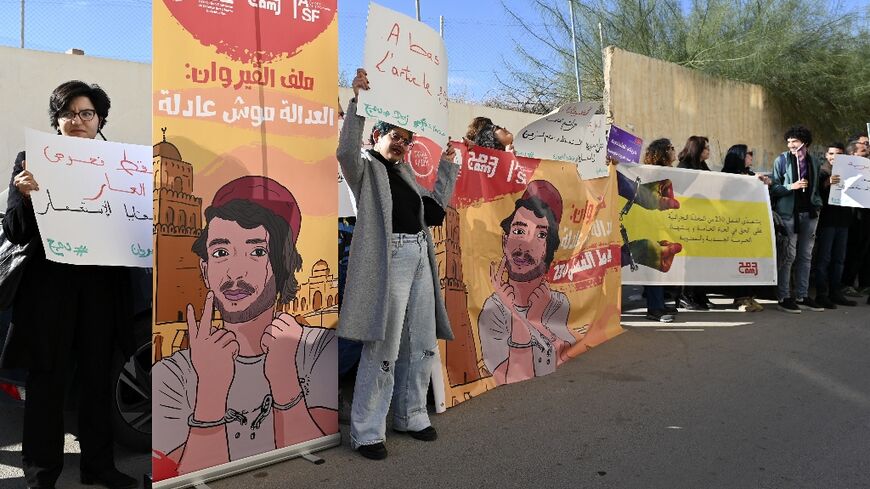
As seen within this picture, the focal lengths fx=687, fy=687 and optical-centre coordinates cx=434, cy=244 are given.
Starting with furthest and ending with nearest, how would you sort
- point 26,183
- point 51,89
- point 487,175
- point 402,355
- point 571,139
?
point 51,89
point 571,139
point 487,175
point 402,355
point 26,183

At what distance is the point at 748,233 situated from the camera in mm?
7906

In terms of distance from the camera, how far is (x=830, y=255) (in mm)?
8484

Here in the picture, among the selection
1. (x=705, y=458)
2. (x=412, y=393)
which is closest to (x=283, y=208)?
(x=412, y=393)

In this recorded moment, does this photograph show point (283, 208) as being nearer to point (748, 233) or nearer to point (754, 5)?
point (748, 233)

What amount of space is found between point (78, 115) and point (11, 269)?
0.77 metres

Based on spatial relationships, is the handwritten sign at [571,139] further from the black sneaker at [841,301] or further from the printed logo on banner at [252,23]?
the black sneaker at [841,301]

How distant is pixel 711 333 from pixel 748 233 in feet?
5.24

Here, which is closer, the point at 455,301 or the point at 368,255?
the point at 368,255

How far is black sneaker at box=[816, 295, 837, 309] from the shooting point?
27.4 feet

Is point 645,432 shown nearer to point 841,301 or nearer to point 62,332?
point 62,332

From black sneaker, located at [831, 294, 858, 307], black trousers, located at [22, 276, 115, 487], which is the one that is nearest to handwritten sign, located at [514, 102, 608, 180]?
black trousers, located at [22, 276, 115, 487]

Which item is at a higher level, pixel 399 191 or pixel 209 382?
pixel 399 191

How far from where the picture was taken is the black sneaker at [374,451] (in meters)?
3.73

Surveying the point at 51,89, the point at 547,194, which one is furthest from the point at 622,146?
the point at 51,89
